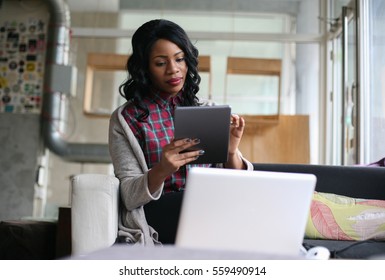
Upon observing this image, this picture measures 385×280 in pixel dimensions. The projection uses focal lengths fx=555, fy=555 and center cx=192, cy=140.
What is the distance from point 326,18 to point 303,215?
4394 mm

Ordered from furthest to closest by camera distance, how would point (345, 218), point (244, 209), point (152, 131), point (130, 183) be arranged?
point (345, 218) < point (152, 131) < point (130, 183) < point (244, 209)

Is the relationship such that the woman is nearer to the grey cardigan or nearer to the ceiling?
the grey cardigan

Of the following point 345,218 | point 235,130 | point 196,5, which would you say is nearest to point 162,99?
point 235,130

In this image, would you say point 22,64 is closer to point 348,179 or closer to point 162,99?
point 162,99

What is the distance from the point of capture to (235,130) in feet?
6.29

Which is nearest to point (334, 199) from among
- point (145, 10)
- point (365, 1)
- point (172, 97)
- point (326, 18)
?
point (172, 97)

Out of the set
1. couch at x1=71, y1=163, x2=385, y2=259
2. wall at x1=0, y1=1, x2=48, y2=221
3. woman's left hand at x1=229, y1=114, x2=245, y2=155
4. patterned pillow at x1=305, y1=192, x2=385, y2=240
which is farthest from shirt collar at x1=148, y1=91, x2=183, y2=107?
wall at x1=0, y1=1, x2=48, y2=221

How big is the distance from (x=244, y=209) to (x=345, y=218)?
1.11 m

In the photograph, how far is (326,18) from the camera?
5.36 m

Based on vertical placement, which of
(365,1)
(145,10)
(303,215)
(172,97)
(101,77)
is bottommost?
(303,215)

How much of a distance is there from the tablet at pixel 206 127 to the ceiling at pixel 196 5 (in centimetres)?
405

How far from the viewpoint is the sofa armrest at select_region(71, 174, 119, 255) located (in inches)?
67.2

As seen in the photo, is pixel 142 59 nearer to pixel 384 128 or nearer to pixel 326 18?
pixel 384 128

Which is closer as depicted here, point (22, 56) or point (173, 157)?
point (173, 157)
